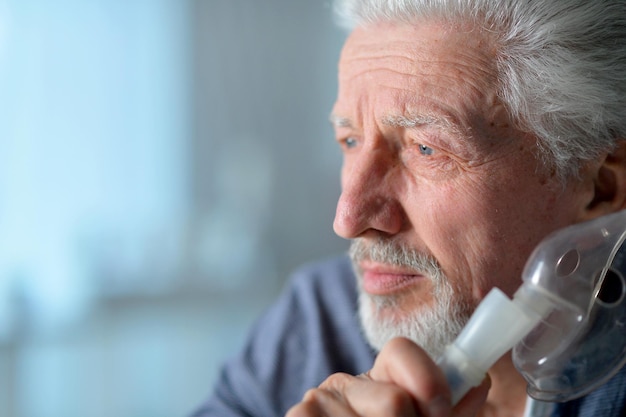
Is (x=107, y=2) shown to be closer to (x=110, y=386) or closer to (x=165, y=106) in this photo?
(x=165, y=106)

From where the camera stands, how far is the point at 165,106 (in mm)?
2492

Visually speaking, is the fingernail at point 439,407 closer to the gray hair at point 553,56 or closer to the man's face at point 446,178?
the man's face at point 446,178

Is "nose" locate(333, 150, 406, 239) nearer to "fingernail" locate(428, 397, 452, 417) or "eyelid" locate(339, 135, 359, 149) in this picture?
"eyelid" locate(339, 135, 359, 149)

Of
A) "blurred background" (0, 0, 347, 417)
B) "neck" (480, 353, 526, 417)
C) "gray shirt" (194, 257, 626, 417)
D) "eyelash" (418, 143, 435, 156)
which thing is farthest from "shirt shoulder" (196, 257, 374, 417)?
"blurred background" (0, 0, 347, 417)

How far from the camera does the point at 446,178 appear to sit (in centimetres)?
109

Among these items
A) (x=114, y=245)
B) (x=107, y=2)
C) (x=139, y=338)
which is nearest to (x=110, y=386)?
(x=139, y=338)

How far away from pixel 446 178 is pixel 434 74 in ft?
0.51

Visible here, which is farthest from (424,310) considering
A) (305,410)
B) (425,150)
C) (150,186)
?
(150,186)

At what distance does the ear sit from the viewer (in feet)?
3.69

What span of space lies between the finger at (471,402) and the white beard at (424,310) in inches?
11.4

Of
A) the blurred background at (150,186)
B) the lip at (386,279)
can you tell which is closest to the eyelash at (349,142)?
the lip at (386,279)

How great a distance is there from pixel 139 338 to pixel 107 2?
114 cm

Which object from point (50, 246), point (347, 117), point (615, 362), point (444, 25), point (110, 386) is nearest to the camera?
point (615, 362)

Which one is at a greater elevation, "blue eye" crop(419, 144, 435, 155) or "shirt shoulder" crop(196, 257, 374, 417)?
"blue eye" crop(419, 144, 435, 155)
